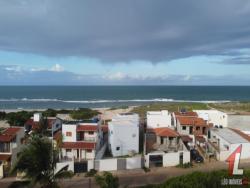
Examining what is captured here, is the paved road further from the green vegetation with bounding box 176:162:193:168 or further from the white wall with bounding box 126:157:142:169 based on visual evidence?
the white wall with bounding box 126:157:142:169

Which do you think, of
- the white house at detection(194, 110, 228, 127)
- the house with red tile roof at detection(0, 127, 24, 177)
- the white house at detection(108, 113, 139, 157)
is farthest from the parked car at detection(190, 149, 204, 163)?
the house with red tile roof at detection(0, 127, 24, 177)

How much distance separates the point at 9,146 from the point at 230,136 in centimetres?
2487

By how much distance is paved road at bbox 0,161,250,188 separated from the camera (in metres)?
25.9

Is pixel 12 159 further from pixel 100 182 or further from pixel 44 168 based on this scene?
pixel 100 182

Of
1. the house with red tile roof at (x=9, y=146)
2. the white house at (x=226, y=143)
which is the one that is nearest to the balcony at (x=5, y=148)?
the house with red tile roof at (x=9, y=146)

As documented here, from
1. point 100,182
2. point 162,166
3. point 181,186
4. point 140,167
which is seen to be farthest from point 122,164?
point 181,186

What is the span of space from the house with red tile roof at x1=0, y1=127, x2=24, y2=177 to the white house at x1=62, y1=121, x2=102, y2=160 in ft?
15.9

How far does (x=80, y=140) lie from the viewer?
34.6 metres

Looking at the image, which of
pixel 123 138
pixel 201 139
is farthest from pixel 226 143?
pixel 123 138

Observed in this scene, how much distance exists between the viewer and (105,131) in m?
39.9

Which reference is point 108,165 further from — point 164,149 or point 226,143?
point 226,143

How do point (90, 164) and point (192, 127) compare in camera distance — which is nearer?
point (90, 164)

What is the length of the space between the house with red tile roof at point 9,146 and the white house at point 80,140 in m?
4.85

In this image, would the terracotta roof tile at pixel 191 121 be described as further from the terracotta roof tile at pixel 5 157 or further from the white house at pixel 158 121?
the terracotta roof tile at pixel 5 157
